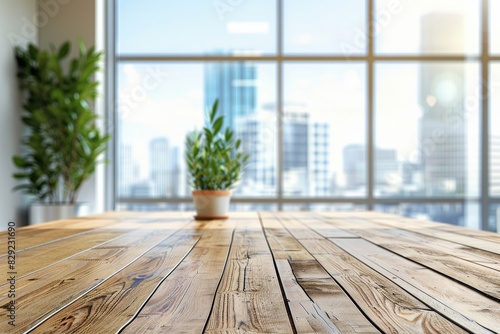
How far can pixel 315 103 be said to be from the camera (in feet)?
17.7

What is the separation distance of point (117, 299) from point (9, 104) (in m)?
4.25

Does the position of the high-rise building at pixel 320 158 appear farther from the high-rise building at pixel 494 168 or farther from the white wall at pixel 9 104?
the white wall at pixel 9 104

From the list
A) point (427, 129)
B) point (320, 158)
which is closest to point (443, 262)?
point (320, 158)

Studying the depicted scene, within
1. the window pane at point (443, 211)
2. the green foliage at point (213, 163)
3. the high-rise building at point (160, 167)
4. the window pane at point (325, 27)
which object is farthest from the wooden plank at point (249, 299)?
the window pane at point (325, 27)

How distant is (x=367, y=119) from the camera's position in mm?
5355

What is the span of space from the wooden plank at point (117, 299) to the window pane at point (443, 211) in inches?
168

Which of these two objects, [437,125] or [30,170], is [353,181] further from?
[30,170]

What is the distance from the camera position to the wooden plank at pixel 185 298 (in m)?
0.72

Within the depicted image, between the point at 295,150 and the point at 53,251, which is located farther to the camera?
the point at 295,150

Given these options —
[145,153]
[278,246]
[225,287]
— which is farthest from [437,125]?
[225,287]

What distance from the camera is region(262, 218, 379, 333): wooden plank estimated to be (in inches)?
28.0

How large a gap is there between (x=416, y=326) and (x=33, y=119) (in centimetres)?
450

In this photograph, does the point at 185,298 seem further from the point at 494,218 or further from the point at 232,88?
the point at 494,218

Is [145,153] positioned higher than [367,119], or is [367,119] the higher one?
[367,119]
